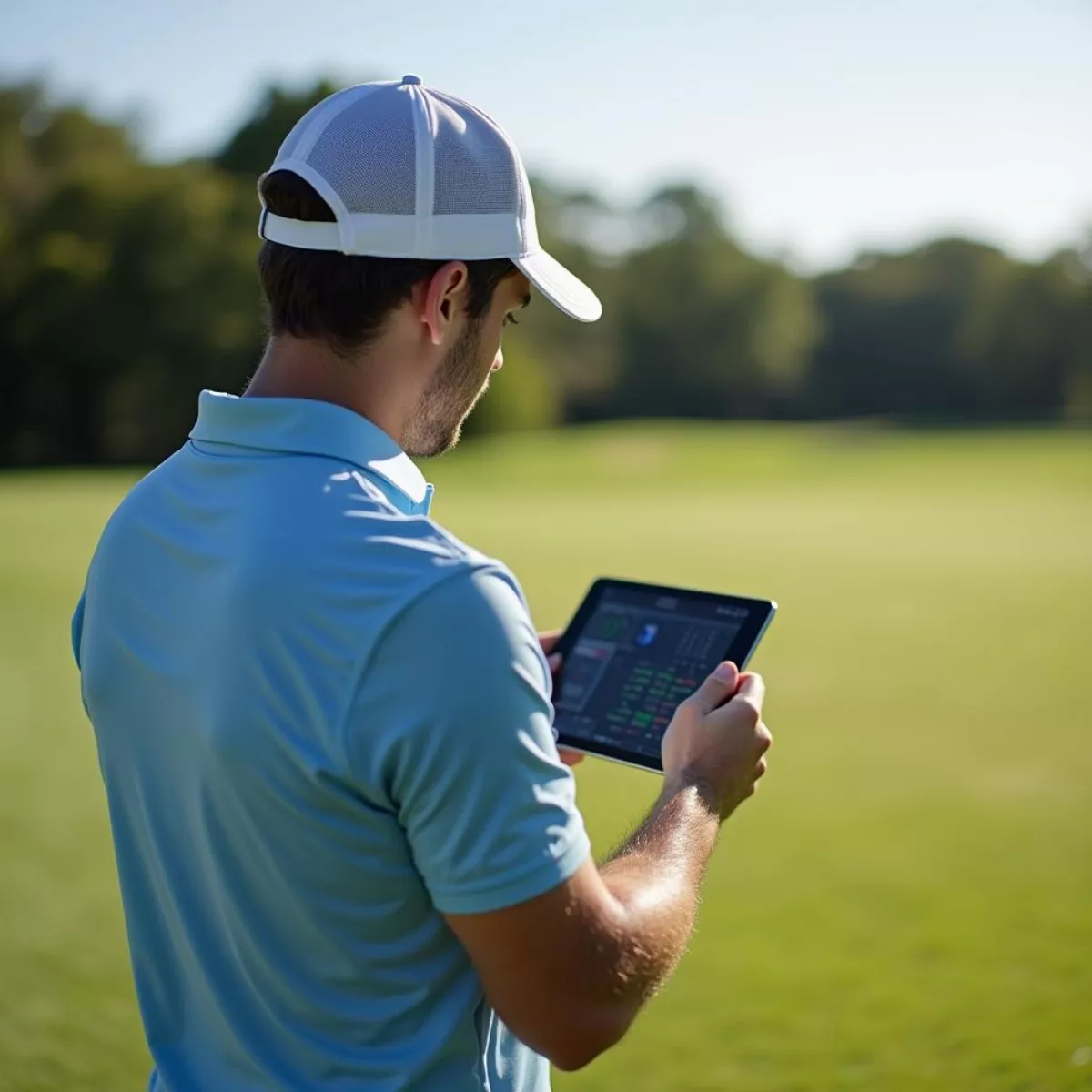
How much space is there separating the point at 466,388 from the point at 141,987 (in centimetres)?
72

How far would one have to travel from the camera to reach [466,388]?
150 centimetres

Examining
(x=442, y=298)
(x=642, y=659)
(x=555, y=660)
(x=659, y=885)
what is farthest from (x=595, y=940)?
(x=555, y=660)

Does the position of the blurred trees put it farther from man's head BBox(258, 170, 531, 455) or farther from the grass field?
man's head BBox(258, 170, 531, 455)

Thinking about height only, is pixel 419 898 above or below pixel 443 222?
below

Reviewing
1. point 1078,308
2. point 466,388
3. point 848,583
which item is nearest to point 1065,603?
point 848,583

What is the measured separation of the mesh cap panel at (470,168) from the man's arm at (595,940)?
0.66 m

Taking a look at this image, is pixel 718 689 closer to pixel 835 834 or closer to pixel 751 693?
pixel 751 693

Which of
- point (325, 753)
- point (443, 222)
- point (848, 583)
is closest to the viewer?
point (325, 753)

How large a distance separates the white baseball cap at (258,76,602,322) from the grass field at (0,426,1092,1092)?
3.38ft

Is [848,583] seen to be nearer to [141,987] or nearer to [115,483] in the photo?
[141,987]

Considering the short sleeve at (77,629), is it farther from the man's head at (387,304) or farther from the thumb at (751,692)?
the thumb at (751,692)

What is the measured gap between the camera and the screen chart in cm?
193

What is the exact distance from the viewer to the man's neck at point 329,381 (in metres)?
1.37

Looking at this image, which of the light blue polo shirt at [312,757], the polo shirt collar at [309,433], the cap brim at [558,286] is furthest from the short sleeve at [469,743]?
the cap brim at [558,286]
